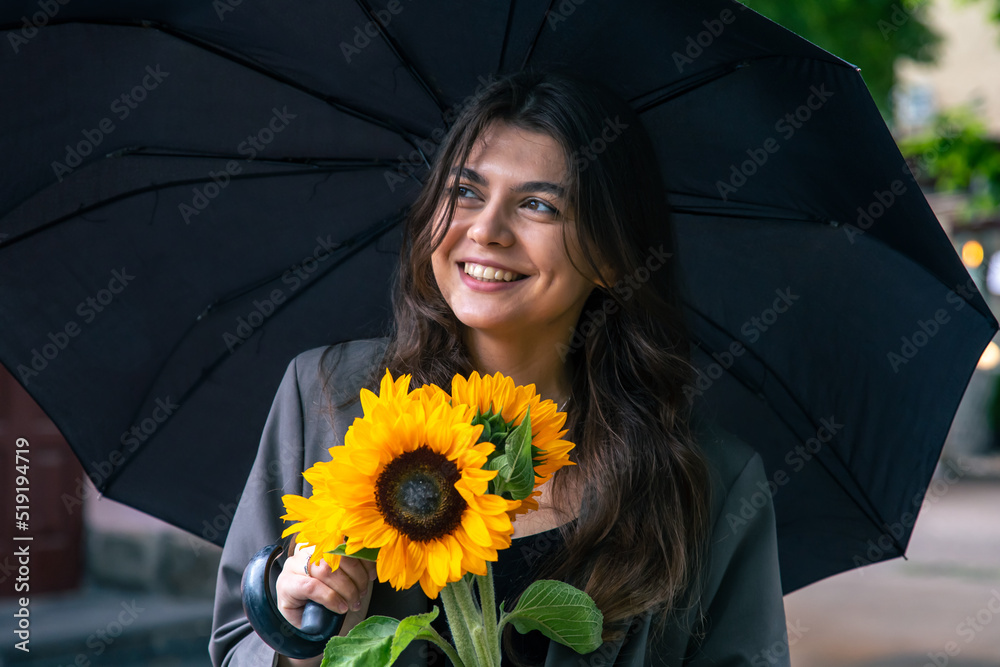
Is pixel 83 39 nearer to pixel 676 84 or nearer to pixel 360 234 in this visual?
pixel 360 234

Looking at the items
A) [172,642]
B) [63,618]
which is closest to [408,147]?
[172,642]

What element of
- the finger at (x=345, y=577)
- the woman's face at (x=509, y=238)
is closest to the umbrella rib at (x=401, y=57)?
the woman's face at (x=509, y=238)

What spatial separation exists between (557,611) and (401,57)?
1333mm

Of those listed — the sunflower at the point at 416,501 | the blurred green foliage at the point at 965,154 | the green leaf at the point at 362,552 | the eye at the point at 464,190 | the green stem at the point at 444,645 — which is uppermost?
the blurred green foliage at the point at 965,154

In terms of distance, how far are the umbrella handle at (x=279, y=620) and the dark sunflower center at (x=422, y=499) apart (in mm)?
414

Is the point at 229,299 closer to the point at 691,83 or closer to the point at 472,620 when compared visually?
the point at 691,83

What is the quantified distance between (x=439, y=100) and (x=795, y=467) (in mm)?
1343

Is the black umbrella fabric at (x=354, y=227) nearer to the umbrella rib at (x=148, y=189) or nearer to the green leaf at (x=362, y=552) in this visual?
the umbrella rib at (x=148, y=189)

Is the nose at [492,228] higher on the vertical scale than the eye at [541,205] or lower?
lower

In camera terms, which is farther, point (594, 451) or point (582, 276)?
point (594, 451)

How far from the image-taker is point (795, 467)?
8.73ft

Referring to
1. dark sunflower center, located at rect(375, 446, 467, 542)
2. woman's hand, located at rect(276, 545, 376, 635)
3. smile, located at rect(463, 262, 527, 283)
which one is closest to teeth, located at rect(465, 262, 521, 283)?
smile, located at rect(463, 262, 527, 283)

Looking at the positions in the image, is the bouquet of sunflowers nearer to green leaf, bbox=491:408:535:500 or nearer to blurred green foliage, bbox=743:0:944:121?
green leaf, bbox=491:408:535:500

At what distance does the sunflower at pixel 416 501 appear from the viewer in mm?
1260
